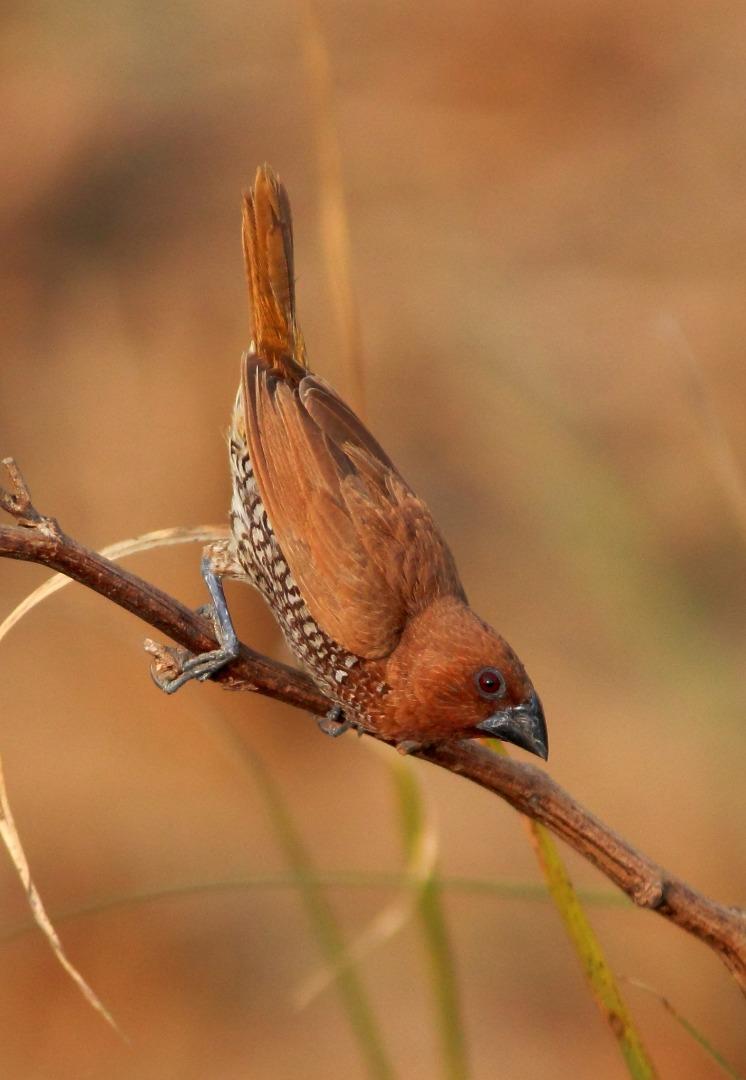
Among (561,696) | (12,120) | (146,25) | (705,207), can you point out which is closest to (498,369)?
(561,696)

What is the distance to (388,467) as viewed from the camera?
3.27m

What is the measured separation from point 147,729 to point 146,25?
4.88 meters

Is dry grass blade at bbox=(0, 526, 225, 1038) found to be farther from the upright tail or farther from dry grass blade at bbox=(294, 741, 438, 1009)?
the upright tail

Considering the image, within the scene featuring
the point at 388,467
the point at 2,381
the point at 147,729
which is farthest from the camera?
the point at 2,381

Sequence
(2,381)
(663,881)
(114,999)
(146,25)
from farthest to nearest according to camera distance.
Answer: (146,25) → (2,381) → (114,999) → (663,881)

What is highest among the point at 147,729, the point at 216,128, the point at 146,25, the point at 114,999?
the point at 146,25

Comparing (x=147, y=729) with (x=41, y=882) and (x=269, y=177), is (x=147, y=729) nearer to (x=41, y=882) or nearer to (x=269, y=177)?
(x=41, y=882)

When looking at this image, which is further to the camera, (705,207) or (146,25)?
(146,25)

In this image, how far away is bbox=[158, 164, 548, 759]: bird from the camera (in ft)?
9.48

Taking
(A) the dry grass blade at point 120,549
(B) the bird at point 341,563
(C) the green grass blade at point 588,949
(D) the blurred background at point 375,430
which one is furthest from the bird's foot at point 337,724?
(D) the blurred background at point 375,430

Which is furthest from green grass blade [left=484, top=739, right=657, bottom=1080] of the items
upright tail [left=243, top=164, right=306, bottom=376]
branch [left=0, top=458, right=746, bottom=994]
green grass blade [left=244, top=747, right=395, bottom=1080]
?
upright tail [left=243, top=164, right=306, bottom=376]

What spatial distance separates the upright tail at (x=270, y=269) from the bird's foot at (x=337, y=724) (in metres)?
0.92

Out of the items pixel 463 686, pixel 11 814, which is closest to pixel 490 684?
pixel 463 686

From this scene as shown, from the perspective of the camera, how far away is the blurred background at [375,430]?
707 centimetres
